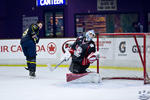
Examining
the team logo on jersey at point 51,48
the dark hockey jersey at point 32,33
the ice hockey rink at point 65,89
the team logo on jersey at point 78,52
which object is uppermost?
the dark hockey jersey at point 32,33

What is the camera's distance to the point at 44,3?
1922 centimetres

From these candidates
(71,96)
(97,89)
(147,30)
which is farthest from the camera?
(147,30)

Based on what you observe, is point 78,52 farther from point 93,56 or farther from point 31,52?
point 31,52

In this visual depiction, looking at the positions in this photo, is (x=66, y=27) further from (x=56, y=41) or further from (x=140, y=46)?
(x=140, y=46)

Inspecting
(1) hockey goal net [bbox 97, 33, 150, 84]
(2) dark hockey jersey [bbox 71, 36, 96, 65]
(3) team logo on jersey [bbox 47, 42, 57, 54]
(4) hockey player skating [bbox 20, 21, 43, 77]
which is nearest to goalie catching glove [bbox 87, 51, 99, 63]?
(2) dark hockey jersey [bbox 71, 36, 96, 65]

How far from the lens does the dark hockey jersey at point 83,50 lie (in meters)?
9.03

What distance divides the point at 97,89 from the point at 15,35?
1354 centimetres

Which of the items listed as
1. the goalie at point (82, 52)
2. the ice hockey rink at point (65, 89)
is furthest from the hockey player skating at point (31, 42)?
the goalie at point (82, 52)

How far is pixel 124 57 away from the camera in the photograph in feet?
38.6

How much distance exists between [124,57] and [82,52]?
2990mm

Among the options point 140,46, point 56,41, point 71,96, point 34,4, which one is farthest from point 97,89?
point 34,4

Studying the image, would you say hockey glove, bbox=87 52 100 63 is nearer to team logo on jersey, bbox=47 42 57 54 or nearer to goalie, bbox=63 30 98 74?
goalie, bbox=63 30 98 74

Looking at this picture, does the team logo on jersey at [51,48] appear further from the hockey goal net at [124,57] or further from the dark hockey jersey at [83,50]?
the dark hockey jersey at [83,50]

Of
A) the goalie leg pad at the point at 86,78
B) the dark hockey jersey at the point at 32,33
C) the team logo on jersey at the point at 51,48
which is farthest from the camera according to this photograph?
the team logo on jersey at the point at 51,48
